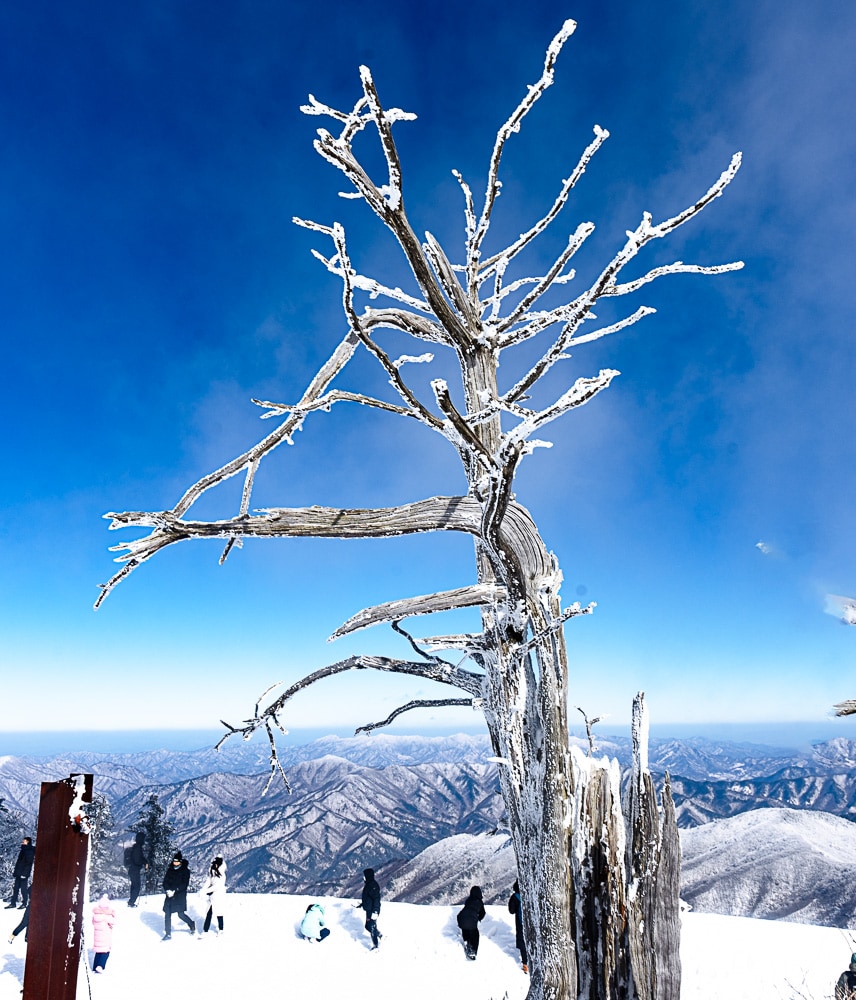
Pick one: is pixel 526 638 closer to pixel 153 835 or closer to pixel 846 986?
pixel 846 986

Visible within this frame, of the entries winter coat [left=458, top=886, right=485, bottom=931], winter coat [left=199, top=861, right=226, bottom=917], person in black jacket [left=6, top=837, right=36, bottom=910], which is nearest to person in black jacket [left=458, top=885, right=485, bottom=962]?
winter coat [left=458, top=886, right=485, bottom=931]

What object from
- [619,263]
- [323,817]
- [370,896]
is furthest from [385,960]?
[323,817]

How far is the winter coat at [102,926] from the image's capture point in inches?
382

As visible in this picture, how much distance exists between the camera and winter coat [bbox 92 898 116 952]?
971cm

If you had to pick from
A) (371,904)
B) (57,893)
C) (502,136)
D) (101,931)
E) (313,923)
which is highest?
(502,136)

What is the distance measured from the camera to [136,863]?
13.8 meters

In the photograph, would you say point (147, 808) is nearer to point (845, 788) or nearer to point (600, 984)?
point (600, 984)


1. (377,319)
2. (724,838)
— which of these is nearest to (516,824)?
(377,319)

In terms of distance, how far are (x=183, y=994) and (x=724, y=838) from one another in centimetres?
3184

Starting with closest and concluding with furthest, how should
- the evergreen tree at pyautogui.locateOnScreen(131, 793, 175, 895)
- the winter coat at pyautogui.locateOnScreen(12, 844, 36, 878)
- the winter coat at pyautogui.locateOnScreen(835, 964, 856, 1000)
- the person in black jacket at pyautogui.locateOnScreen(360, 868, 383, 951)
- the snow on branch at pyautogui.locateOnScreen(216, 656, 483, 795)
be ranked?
the snow on branch at pyautogui.locateOnScreen(216, 656, 483, 795)
the winter coat at pyautogui.locateOnScreen(835, 964, 856, 1000)
the person in black jacket at pyautogui.locateOnScreen(360, 868, 383, 951)
the winter coat at pyautogui.locateOnScreen(12, 844, 36, 878)
the evergreen tree at pyautogui.locateOnScreen(131, 793, 175, 895)

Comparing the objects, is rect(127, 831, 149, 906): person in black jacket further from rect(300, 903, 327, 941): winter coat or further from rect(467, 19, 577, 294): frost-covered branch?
rect(467, 19, 577, 294): frost-covered branch

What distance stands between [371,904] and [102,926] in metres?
4.86

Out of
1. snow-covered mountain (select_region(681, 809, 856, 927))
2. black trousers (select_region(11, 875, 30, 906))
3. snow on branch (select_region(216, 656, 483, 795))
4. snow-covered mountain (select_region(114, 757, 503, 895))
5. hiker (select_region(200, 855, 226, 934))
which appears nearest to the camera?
snow on branch (select_region(216, 656, 483, 795))

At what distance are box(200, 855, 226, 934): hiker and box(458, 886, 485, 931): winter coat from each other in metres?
5.02
